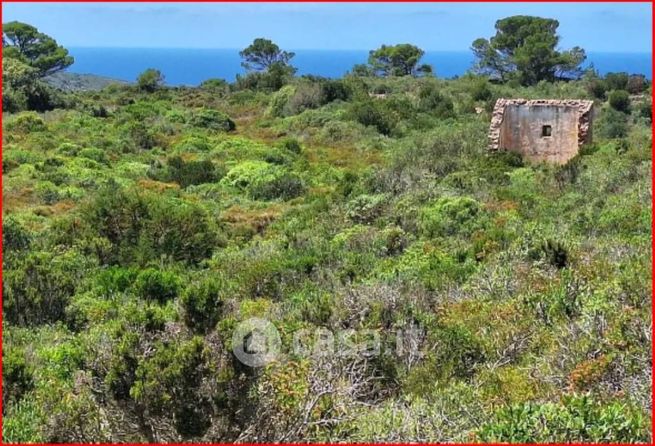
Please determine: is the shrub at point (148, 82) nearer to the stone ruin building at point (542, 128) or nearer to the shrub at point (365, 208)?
the stone ruin building at point (542, 128)

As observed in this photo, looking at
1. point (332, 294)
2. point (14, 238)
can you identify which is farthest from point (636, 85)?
point (332, 294)

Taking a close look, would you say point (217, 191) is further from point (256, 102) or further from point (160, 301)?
point (256, 102)

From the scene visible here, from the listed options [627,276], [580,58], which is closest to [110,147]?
[627,276]

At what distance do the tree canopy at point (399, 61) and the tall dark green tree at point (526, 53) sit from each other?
15.5 feet

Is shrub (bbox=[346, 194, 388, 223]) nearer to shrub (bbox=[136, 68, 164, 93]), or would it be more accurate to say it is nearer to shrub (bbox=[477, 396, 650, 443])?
shrub (bbox=[477, 396, 650, 443])

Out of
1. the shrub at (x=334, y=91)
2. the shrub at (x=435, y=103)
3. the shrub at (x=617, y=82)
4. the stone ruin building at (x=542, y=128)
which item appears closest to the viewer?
the stone ruin building at (x=542, y=128)

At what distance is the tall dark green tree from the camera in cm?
4322

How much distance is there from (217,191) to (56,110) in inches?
647

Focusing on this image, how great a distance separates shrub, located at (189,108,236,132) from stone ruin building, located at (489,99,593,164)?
1424 centimetres

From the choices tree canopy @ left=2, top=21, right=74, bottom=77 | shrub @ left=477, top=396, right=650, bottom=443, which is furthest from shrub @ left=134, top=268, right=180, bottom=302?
tree canopy @ left=2, top=21, right=74, bottom=77

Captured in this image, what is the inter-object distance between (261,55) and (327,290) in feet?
175

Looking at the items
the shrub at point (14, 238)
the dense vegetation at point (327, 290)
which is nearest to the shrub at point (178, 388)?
the dense vegetation at point (327, 290)

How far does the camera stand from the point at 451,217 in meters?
13.4

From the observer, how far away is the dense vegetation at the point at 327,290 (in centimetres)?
461
